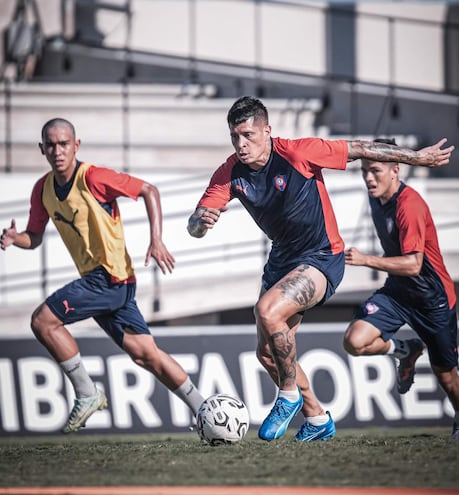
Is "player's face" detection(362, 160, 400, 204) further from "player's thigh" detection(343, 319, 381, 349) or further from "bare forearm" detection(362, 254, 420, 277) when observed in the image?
"player's thigh" detection(343, 319, 381, 349)

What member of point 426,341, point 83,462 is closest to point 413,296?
point 426,341

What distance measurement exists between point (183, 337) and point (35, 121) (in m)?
5.91

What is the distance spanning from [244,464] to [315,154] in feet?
7.72

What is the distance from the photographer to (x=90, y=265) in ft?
27.3

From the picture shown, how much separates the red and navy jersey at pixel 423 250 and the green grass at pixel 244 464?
1.37 meters

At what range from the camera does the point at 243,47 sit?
1973cm

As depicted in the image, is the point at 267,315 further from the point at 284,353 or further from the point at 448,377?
the point at 448,377

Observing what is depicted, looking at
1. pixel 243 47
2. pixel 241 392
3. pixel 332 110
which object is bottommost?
pixel 241 392

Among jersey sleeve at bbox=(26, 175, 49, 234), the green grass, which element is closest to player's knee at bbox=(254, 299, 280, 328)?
the green grass

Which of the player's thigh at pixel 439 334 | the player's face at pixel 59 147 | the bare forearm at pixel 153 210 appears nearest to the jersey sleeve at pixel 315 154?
the bare forearm at pixel 153 210

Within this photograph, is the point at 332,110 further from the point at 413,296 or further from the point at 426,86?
the point at 413,296

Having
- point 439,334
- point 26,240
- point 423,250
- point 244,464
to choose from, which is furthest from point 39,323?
point 439,334

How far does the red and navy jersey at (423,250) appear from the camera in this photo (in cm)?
843

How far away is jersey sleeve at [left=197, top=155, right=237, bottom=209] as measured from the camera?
23.7ft
